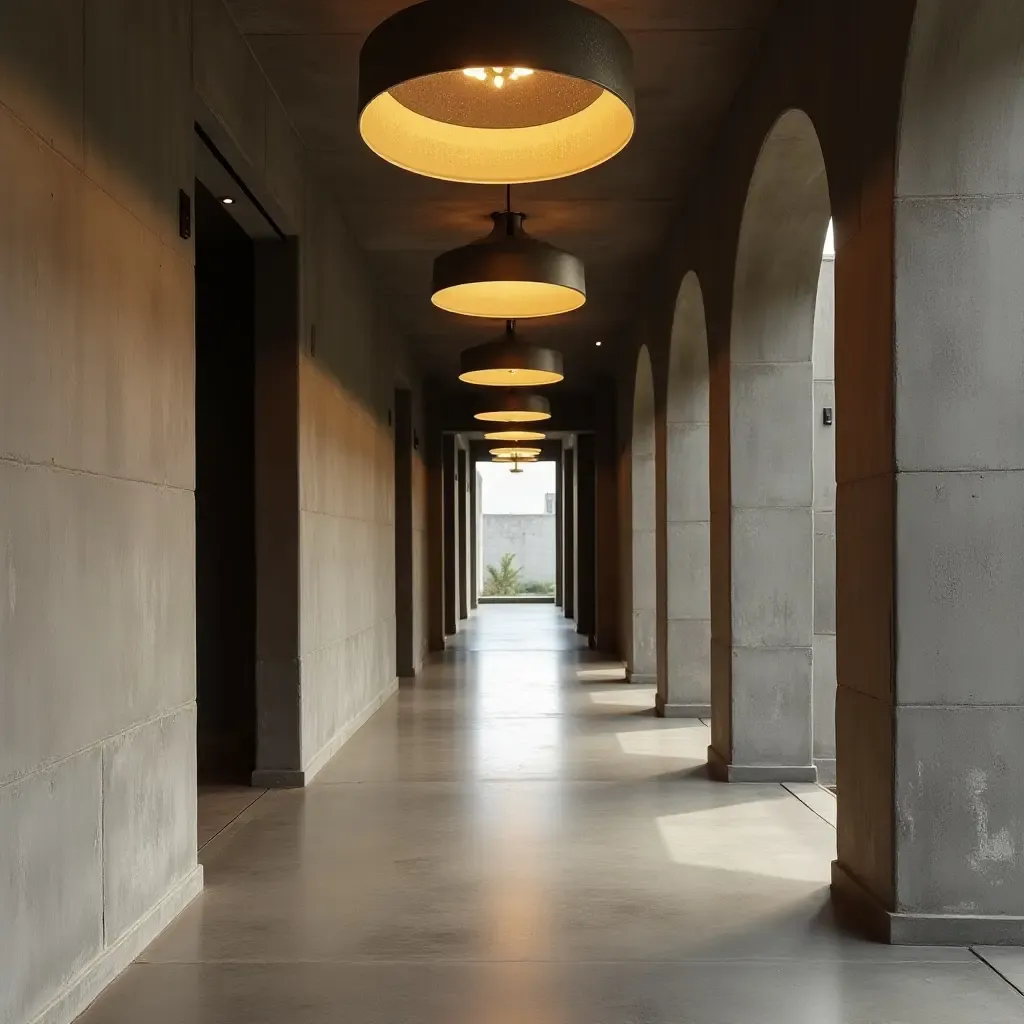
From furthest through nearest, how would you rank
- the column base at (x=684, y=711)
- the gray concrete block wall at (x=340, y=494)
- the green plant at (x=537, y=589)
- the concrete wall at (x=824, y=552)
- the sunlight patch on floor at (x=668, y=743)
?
the green plant at (x=537, y=589) → the column base at (x=684, y=711) → the concrete wall at (x=824, y=552) → the sunlight patch on floor at (x=668, y=743) → the gray concrete block wall at (x=340, y=494)

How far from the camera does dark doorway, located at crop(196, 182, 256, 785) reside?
11.2m

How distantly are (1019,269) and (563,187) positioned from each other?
18.0 feet

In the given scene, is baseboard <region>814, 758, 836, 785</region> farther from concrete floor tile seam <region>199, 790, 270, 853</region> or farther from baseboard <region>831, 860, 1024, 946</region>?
baseboard <region>831, 860, 1024, 946</region>

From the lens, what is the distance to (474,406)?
52.7 feet

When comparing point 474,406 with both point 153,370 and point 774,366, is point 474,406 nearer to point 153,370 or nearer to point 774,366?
point 774,366

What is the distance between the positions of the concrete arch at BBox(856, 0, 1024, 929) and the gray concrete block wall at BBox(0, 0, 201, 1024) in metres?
Result: 3.04

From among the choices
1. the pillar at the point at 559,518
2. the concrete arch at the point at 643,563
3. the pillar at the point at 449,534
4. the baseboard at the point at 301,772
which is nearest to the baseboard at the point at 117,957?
the baseboard at the point at 301,772

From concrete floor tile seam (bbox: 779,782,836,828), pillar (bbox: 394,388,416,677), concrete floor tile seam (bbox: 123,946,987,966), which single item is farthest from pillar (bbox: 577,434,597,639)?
concrete floor tile seam (bbox: 123,946,987,966)

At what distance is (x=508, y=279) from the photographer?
764cm

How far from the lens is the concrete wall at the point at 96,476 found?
12.8ft

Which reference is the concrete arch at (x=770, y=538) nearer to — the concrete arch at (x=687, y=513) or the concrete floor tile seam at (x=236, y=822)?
the concrete arch at (x=687, y=513)

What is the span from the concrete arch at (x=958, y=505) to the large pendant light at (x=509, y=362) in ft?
21.6

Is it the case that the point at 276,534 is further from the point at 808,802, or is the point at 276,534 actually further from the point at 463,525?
the point at 463,525

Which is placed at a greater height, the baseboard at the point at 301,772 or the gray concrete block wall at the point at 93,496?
the gray concrete block wall at the point at 93,496
